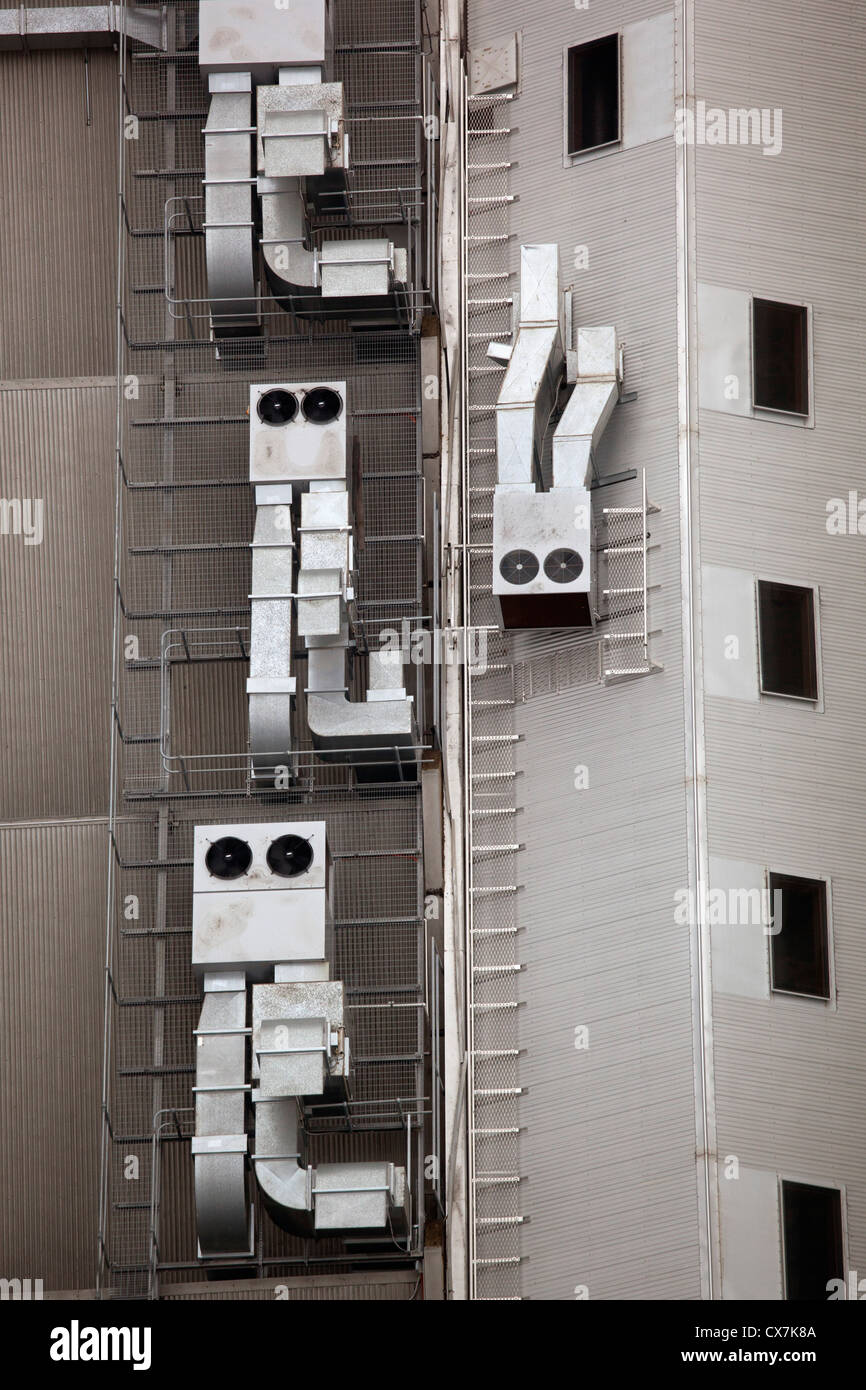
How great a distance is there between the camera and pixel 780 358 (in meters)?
32.3

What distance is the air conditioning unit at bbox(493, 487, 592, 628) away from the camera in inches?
1220

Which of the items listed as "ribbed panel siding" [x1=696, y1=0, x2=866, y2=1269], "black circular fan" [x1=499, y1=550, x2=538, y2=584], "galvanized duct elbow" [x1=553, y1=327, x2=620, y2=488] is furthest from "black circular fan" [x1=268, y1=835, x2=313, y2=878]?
"galvanized duct elbow" [x1=553, y1=327, x2=620, y2=488]

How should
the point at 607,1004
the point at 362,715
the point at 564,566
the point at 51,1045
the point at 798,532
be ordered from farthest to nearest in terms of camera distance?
the point at 51,1045 → the point at 362,715 → the point at 798,532 → the point at 564,566 → the point at 607,1004

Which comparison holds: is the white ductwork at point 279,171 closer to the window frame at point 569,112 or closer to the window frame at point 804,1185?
the window frame at point 569,112

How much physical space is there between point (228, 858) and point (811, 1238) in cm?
938

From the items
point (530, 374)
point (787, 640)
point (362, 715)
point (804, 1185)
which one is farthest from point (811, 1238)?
point (530, 374)

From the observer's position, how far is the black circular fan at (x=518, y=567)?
102 ft

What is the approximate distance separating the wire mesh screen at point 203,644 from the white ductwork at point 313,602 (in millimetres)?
833

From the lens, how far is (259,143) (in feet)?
111

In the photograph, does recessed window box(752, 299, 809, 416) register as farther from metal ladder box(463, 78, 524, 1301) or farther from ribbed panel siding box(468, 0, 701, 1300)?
metal ladder box(463, 78, 524, 1301)

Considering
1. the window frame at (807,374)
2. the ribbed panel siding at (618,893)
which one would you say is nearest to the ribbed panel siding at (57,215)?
the ribbed panel siding at (618,893)

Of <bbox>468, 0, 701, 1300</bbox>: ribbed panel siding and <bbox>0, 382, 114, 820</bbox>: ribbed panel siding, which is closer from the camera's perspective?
<bbox>468, 0, 701, 1300</bbox>: ribbed panel siding

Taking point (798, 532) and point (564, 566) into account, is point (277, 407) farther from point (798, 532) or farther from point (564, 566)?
point (798, 532)

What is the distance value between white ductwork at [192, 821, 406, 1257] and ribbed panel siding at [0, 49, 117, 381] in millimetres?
8976
